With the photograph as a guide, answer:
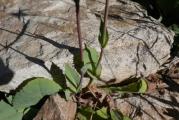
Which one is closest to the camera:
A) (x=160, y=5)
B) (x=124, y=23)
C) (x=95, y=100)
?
(x=95, y=100)

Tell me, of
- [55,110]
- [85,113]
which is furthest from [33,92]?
[85,113]

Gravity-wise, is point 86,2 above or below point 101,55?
above

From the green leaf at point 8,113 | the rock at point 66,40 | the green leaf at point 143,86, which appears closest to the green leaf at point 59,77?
the rock at point 66,40

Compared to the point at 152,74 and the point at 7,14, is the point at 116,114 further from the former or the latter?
the point at 7,14

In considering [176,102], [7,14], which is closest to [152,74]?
[176,102]

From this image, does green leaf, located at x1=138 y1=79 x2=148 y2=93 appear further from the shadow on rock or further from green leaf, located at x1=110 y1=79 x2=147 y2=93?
the shadow on rock

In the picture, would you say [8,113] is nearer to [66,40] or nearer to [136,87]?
[66,40]
